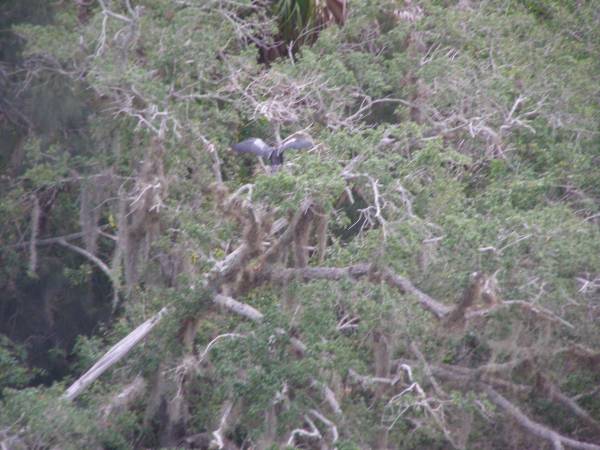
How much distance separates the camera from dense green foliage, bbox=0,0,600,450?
6137 mm

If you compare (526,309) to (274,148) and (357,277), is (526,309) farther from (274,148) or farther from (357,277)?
(274,148)

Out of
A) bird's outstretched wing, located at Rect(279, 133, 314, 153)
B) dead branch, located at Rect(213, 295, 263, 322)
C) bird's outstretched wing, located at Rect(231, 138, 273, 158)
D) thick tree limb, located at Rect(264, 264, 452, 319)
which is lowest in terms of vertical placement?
dead branch, located at Rect(213, 295, 263, 322)

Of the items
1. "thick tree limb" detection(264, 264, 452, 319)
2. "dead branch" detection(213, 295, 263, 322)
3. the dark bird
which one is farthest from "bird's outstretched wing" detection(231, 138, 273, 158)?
"dead branch" detection(213, 295, 263, 322)

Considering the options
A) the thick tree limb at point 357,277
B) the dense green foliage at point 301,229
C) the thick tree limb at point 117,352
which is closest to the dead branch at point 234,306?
the dense green foliage at point 301,229

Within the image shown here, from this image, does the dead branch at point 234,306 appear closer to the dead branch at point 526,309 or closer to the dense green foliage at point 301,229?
the dense green foliage at point 301,229

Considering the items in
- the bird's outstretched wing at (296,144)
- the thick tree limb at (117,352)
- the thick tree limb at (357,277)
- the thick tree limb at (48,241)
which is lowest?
the thick tree limb at (48,241)

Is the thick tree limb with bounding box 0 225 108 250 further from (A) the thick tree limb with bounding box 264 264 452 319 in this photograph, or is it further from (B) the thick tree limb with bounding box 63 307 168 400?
(A) the thick tree limb with bounding box 264 264 452 319

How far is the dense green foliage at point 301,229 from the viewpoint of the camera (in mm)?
6137

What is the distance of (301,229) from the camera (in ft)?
20.4

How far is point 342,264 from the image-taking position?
653 centimetres

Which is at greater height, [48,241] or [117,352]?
[117,352]

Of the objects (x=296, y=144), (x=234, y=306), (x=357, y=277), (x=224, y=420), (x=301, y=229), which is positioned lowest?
(x=224, y=420)

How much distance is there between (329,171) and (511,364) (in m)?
1.78

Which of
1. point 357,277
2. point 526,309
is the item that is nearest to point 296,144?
point 357,277
